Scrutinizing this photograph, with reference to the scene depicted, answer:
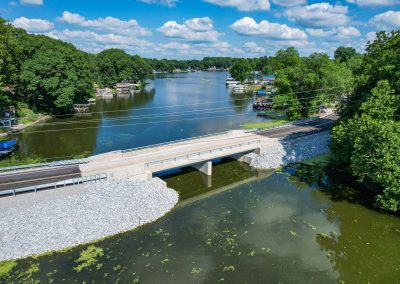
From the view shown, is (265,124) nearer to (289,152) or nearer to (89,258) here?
(289,152)

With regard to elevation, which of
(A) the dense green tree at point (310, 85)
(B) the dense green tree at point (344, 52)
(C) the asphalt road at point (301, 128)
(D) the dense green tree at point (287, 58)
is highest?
(B) the dense green tree at point (344, 52)

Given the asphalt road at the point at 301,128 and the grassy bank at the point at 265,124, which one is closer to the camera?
the asphalt road at the point at 301,128

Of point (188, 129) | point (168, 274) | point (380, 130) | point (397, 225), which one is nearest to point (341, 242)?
point (397, 225)

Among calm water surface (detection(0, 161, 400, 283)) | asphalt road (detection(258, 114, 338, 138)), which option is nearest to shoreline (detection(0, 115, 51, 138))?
calm water surface (detection(0, 161, 400, 283))

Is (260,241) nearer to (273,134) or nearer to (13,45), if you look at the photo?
(273,134)

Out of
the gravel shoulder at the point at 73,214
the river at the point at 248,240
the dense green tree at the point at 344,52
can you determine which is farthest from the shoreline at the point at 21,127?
the dense green tree at the point at 344,52

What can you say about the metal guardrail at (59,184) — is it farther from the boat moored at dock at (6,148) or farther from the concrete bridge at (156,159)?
the boat moored at dock at (6,148)

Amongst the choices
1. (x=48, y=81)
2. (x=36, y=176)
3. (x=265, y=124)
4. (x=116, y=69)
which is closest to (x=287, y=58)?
(x=265, y=124)
